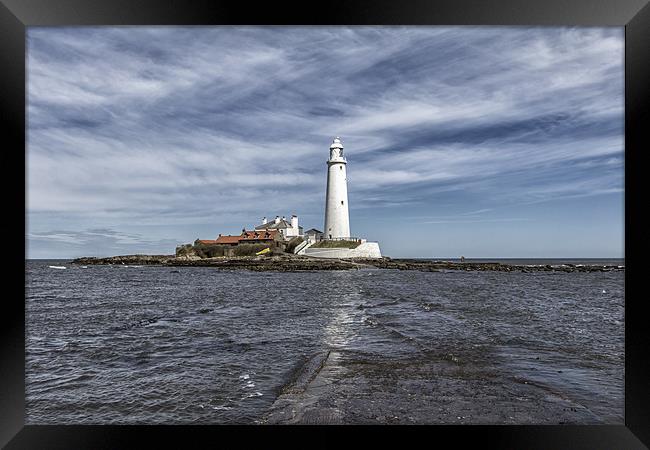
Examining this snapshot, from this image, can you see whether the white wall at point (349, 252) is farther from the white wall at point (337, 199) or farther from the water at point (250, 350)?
the water at point (250, 350)

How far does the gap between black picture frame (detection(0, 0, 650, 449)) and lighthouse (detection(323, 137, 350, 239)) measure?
50785 millimetres

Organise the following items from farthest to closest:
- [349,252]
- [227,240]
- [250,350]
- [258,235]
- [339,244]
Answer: [227,240], [258,235], [339,244], [349,252], [250,350]

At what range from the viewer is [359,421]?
13.7ft

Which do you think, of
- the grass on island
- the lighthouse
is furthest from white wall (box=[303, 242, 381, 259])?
the lighthouse

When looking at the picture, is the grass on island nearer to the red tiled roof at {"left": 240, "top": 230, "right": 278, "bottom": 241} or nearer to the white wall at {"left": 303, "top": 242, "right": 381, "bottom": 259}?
the white wall at {"left": 303, "top": 242, "right": 381, "bottom": 259}

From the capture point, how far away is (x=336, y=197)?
53.1m

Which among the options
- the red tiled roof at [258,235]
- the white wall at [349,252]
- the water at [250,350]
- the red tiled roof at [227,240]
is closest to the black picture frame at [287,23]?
the water at [250,350]

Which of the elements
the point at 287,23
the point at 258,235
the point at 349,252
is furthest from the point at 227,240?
the point at 287,23

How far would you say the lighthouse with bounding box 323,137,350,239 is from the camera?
53188 mm

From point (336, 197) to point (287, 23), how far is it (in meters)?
50.8

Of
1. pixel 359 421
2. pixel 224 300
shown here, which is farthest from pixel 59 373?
pixel 224 300

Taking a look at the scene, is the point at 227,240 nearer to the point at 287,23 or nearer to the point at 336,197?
the point at 336,197

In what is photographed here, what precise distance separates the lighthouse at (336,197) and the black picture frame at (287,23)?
5079cm
